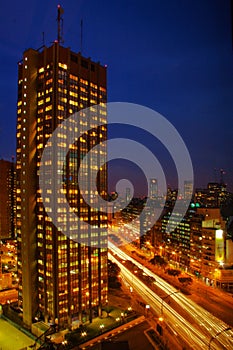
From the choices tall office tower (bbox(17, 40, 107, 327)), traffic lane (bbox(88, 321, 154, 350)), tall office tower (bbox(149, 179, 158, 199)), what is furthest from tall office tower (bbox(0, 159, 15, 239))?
traffic lane (bbox(88, 321, 154, 350))

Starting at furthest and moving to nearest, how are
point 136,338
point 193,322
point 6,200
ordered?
point 6,200 → point 193,322 → point 136,338

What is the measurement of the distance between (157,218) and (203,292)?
984cm

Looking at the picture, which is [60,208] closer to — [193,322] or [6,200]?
[193,322]

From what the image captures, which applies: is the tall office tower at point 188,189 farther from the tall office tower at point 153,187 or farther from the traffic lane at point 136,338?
the traffic lane at point 136,338

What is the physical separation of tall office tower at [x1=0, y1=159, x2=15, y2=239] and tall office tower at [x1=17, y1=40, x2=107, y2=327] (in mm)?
14405

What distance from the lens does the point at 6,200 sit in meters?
25.8

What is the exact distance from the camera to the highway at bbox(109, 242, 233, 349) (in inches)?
353

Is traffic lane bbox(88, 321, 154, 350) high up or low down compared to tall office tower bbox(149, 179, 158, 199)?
down

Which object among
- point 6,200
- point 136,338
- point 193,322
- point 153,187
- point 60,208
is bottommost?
point 136,338

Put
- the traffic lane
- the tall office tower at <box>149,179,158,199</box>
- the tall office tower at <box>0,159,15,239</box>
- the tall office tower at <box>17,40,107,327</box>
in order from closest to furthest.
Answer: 1. the traffic lane
2. the tall office tower at <box>17,40,107,327</box>
3. the tall office tower at <box>0,159,15,239</box>
4. the tall office tower at <box>149,179,158,199</box>

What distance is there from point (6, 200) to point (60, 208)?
16.4 m

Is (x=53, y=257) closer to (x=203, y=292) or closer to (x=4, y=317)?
(x=4, y=317)

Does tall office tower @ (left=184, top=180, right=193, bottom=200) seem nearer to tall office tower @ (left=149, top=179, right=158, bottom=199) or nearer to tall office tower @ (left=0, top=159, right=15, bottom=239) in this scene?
tall office tower @ (left=149, top=179, right=158, bottom=199)

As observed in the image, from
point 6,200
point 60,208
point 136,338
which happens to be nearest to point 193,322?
point 136,338
